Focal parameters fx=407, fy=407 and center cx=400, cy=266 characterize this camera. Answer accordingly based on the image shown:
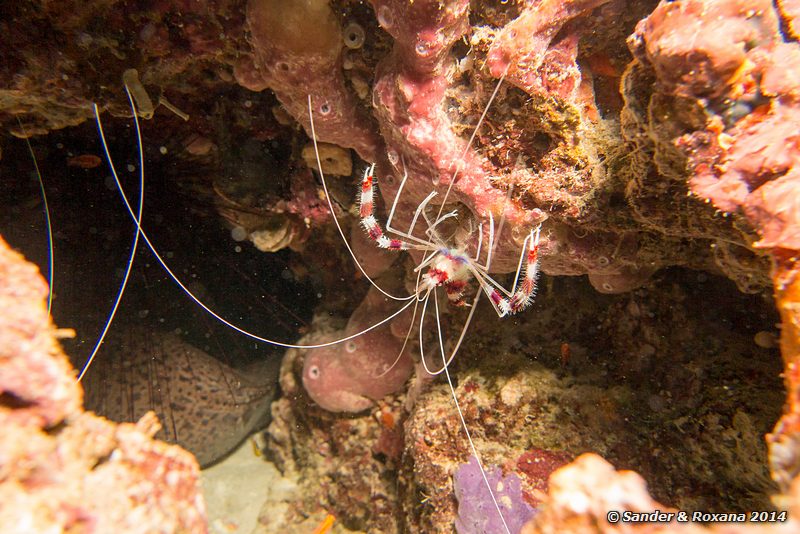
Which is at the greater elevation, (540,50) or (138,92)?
(540,50)

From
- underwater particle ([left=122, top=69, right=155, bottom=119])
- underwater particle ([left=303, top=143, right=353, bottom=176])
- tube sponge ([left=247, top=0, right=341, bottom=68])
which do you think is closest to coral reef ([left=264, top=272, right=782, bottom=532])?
underwater particle ([left=303, top=143, right=353, bottom=176])

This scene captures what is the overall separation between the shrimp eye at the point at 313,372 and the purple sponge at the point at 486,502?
2.25m

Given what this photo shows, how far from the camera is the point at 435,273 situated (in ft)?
11.6

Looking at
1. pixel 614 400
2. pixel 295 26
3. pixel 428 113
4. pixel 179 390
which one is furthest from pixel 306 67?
pixel 179 390

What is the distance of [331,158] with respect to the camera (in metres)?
3.86

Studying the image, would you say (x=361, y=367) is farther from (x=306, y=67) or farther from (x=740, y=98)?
(x=740, y=98)

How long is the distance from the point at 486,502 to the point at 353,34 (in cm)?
370

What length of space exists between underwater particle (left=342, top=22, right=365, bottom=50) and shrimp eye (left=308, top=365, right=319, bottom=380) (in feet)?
12.0

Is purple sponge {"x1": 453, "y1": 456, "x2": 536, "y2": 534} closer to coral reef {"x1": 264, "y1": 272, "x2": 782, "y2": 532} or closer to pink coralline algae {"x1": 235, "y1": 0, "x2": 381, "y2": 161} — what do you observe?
coral reef {"x1": 264, "y1": 272, "x2": 782, "y2": 532}

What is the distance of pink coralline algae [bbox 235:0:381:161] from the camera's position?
2637 mm

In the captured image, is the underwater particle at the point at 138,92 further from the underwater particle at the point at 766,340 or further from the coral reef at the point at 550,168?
the underwater particle at the point at 766,340

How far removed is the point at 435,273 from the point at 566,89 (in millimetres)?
1694

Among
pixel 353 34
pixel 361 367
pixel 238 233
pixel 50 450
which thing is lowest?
pixel 50 450

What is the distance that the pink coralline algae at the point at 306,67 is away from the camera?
8.65ft
